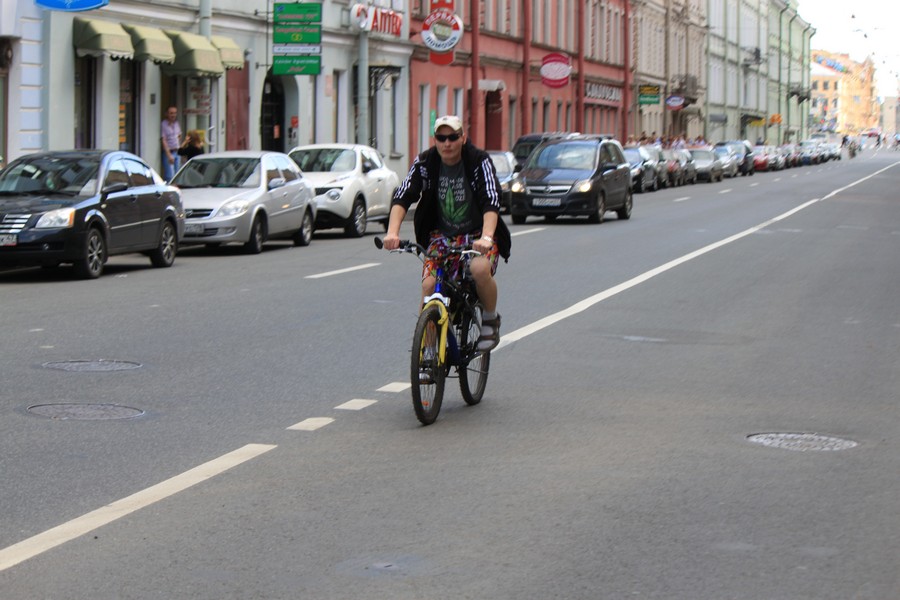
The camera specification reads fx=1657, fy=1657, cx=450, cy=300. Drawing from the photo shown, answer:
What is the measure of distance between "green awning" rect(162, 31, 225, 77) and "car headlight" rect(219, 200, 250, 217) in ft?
30.5

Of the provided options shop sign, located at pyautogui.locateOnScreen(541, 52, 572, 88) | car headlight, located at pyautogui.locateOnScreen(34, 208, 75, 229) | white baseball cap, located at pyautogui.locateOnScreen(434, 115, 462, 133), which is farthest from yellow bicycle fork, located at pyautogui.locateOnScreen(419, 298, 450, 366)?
shop sign, located at pyautogui.locateOnScreen(541, 52, 572, 88)

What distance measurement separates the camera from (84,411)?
9062 mm

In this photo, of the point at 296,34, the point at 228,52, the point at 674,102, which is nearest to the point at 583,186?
the point at 296,34

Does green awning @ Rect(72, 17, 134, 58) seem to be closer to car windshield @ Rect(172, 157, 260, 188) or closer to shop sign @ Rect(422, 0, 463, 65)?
car windshield @ Rect(172, 157, 260, 188)

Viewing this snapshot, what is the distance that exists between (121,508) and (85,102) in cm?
2421

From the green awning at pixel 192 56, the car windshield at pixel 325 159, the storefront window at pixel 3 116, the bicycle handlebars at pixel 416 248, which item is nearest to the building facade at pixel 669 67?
the green awning at pixel 192 56

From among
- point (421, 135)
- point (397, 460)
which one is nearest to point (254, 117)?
point (421, 135)

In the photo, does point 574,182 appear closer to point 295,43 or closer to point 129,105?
point 295,43

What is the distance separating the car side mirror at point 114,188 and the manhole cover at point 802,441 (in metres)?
11.6

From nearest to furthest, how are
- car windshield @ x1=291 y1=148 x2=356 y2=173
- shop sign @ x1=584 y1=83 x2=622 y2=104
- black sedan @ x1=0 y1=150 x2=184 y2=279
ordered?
1. black sedan @ x1=0 y1=150 x2=184 y2=279
2. car windshield @ x1=291 y1=148 x2=356 y2=173
3. shop sign @ x1=584 y1=83 x2=622 y2=104

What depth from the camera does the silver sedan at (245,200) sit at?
22734 mm

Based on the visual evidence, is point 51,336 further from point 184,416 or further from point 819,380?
point 819,380

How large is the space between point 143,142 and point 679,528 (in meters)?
26.3

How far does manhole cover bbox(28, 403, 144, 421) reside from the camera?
8.88m
